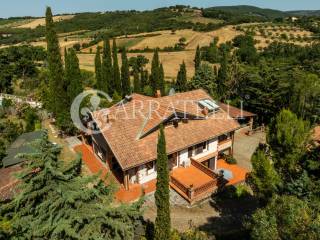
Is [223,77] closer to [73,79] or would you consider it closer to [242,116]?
[242,116]

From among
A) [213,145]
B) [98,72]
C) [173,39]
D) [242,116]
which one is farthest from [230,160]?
[173,39]

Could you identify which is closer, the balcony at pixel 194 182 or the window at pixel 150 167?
the balcony at pixel 194 182

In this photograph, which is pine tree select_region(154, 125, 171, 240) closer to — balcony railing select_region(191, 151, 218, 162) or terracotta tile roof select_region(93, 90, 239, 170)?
terracotta tile roof select_region(93, 90, 239, 170)

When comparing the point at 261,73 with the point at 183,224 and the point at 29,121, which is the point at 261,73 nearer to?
the point at 183,224

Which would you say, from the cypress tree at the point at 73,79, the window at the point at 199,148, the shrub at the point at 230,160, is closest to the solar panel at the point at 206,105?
the window at the point at 199,148

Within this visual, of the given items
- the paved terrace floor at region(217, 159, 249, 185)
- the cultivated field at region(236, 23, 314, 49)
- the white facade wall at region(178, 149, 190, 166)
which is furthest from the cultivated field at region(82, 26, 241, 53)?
the white facade wall at region(178, 149, 190, 166)

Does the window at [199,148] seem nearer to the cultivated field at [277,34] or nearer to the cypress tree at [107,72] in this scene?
the cypress tree at [107,72]
